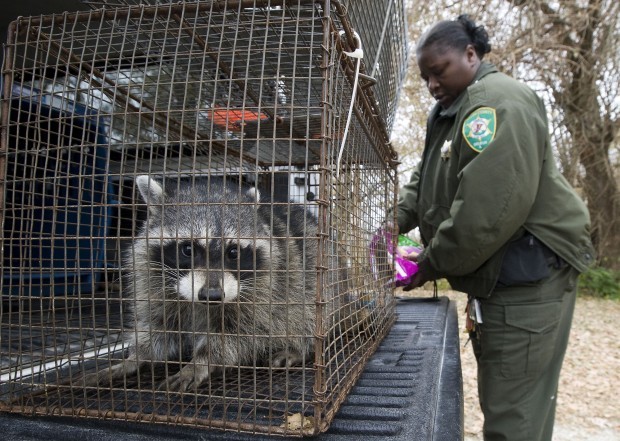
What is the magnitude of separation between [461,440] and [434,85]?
6.68 feet

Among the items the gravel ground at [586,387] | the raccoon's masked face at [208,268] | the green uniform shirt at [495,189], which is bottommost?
the gravel ground at [586,387]

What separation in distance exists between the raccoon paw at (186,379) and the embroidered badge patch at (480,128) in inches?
61.4

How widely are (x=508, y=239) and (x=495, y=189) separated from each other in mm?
301

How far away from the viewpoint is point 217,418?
141 cm

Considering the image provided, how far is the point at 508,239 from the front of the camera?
242 cm

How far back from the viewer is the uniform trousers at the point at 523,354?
246 cm

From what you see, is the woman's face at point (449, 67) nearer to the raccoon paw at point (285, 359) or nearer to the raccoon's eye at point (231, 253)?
the raccoon's eye at point (231, 253)

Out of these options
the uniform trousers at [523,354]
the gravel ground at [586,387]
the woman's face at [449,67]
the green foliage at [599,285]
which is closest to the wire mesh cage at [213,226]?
the woman's face at [449,67]

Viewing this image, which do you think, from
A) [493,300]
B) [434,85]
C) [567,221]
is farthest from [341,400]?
[434,85]

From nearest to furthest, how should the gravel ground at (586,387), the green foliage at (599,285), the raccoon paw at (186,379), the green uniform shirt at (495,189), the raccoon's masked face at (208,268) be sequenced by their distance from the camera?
the raccoon's masked face at (208,268), the raccoon paw at (186,379), the green uniform shirt at (495,189), the gravel ground at (586,387), the green foliage at (599,285)

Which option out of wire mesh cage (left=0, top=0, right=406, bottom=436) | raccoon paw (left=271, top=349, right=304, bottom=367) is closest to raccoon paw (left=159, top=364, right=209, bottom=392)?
wire mesh cage (left=0, top=0, right=406, bottom=436)

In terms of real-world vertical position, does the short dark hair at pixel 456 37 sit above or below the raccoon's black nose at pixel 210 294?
above

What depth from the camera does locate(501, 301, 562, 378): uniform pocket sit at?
2.45 m

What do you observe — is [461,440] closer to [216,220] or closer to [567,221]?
[216,220]
